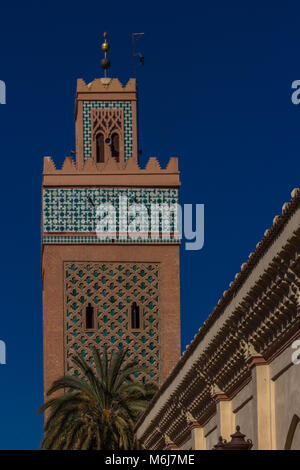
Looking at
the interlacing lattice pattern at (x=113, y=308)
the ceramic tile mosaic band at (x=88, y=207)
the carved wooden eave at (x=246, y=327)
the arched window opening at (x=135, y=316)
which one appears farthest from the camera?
the ceramic tile mosaic band at (x=88, y=207)

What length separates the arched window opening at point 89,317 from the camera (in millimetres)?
40500

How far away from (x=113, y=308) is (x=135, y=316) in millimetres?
639

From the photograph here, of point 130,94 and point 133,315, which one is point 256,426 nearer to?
point 133,315

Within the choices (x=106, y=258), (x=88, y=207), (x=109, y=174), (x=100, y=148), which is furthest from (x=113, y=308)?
(x=100, y=148)

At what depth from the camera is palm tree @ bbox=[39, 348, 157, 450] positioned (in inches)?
1239

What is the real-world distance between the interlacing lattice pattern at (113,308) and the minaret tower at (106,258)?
0.03 m

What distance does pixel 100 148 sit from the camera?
139 ft

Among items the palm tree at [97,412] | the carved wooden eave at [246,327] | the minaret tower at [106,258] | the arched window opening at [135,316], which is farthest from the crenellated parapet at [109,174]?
the carved wooden eave at [246,327]

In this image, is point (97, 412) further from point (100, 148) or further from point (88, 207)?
point (100, 148)

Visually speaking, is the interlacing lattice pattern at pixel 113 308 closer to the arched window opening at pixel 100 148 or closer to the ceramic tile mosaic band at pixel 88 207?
the ceramic tile mosaic band at pixel 88 207

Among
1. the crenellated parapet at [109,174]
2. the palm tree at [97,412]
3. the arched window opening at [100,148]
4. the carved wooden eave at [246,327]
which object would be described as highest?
the arched window opening at [100,148]

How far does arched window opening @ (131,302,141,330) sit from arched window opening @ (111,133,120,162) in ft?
14.4

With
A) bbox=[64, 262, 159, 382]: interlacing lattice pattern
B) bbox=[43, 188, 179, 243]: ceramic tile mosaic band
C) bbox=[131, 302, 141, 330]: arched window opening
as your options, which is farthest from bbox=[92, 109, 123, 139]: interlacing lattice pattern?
bbox=[131, 302, 141, 330]: arched window opening
